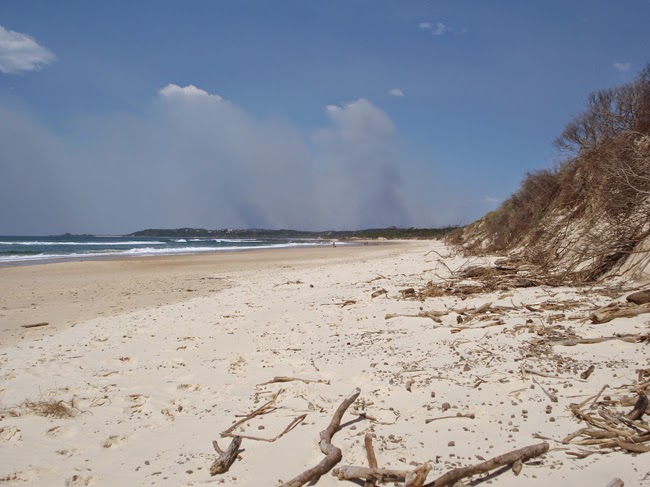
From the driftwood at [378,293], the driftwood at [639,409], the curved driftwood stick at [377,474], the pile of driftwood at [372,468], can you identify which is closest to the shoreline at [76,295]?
the driftwood at [378,293]

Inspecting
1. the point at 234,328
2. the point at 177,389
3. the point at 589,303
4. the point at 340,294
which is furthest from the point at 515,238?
the point at 177,389

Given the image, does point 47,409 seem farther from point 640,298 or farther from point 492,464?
point 640,298

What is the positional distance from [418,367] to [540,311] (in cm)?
261

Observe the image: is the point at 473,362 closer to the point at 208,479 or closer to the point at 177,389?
the point at 208,479

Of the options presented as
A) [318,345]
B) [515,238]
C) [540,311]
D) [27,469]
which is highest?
[515,238]

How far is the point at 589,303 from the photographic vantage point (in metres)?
6.20

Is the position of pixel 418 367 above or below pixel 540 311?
below

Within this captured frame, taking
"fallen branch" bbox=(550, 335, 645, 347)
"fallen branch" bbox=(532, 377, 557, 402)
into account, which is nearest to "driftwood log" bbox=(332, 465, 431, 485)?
"fallen branch" bbox=(532, 377, 557, 402)

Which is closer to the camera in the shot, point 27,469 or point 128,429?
point 27,469

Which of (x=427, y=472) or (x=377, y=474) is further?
(x=377, y=474)

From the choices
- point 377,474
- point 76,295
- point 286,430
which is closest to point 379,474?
point 377,474

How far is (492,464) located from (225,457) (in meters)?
1.79

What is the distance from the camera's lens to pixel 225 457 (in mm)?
3059

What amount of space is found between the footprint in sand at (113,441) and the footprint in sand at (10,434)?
2.49ft
